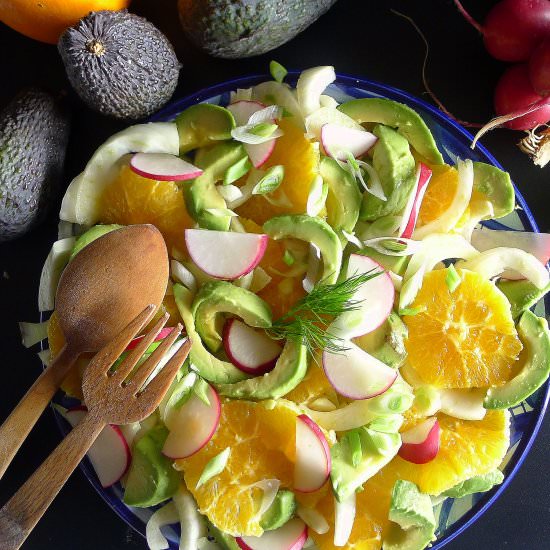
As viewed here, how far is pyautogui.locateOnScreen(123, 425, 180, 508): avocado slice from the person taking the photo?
4.05ft

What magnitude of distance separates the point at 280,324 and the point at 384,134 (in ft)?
1.31

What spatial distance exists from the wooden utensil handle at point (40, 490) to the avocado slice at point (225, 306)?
26cm

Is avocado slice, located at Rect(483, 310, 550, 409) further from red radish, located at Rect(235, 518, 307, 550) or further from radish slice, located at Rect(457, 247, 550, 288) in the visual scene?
red radish, located at Rect(235, 518, 307, 550)

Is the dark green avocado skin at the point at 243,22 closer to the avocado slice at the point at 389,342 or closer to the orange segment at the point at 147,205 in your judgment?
the orange segment at the point at 147,205

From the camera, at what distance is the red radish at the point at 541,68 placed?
1.28 metres

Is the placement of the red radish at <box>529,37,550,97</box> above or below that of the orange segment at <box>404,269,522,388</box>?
above

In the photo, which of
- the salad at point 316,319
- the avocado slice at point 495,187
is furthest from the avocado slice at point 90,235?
the avocado slice at point 495,187

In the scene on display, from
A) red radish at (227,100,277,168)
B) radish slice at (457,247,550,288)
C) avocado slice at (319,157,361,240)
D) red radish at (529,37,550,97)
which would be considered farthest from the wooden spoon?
red radish at (529,37,550,97)

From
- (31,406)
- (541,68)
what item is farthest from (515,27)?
(31,406)

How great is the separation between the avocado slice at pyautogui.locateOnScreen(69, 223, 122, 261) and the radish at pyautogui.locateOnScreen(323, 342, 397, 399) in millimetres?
458

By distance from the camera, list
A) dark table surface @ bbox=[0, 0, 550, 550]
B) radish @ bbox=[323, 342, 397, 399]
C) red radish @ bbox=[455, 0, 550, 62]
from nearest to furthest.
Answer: radish @ bbox=[323, 342, 397, 399] < red radish @ bbox=[455, 0, 550, 62] < dark table surface @ bbox=[0, 0, 550, 550]

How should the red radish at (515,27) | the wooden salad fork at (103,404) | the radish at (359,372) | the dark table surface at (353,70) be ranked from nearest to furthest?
1. the wooden salad fork at (103,404)
2. the radish at (359,372)
3. the red radish at (515,27)
4. the dark table surface at (353,70)

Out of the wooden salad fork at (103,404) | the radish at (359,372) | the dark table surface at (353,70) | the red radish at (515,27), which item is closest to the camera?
the wooden salad fork at (103,404)

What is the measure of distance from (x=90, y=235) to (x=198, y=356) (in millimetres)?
297
